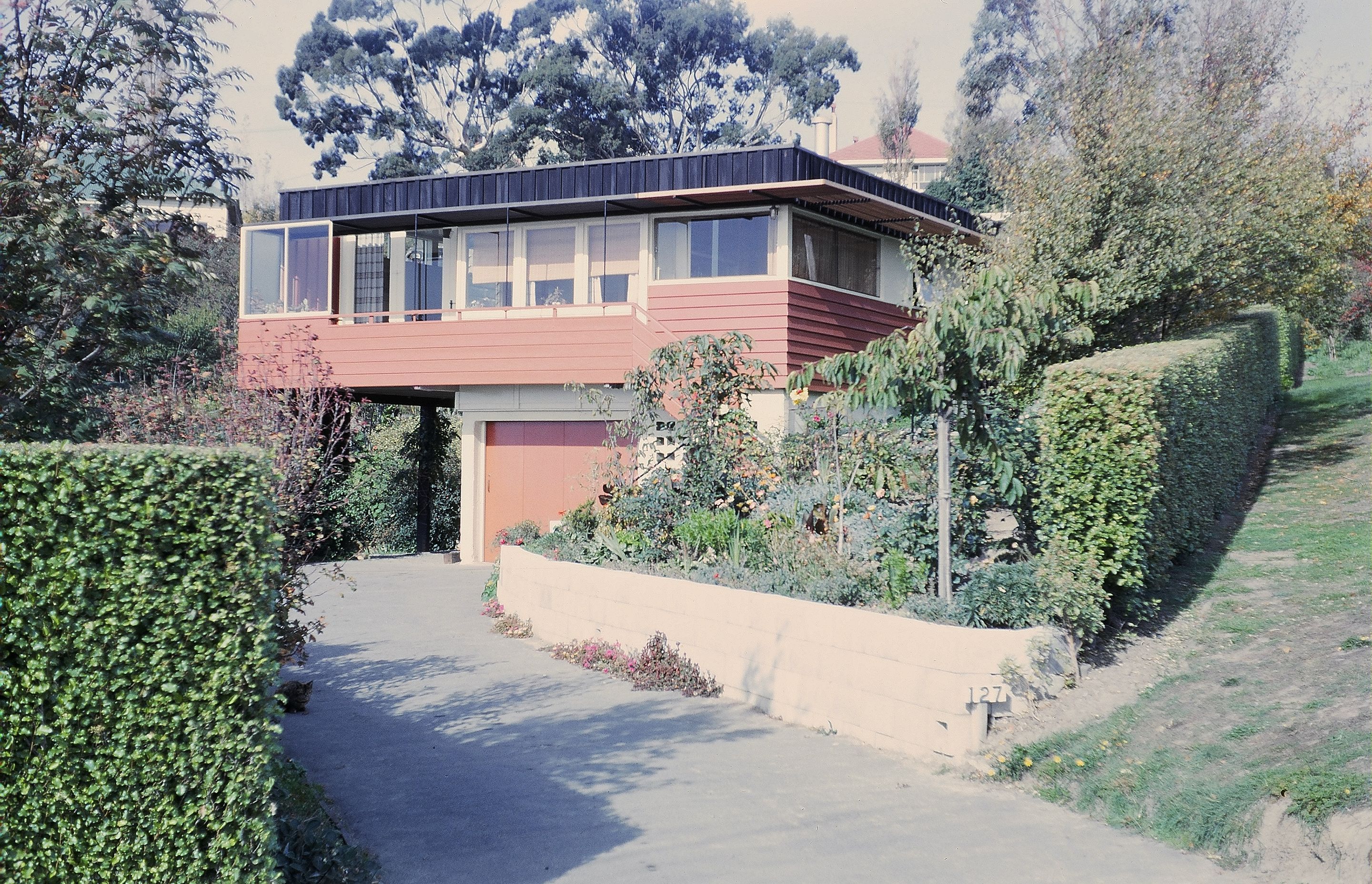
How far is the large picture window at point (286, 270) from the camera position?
1973 cm

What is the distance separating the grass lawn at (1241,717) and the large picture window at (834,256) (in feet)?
28.9

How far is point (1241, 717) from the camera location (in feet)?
21.2

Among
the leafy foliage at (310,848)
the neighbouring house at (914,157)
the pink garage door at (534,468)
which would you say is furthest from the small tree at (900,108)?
the leafy foliage at (310,848)

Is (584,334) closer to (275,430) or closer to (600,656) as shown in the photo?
(600,656)

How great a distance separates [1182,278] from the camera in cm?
1288

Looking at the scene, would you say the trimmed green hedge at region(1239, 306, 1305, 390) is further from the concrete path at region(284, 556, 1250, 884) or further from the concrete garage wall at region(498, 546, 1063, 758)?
the concrete path at region(284, 556, 1250, 884)

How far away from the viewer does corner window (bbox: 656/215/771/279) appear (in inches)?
672

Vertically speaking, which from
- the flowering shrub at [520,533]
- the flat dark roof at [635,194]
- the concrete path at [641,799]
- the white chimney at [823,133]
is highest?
the white chimney at [823,133]

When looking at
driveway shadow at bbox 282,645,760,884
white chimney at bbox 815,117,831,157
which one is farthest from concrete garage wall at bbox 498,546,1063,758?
white chimney at bbox 815,117,831,157

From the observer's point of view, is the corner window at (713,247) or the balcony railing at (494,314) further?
the balcony railing at (494,314)

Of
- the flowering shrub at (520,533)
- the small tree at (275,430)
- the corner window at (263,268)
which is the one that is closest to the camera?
the small tree at (275,430)

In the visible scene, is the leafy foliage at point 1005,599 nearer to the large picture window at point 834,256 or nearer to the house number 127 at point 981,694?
the house number 127 at point 981,694

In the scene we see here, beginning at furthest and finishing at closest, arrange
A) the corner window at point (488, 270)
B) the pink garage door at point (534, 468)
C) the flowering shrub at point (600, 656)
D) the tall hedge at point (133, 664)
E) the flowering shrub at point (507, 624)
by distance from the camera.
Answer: the corner window at point (488, 270), the pink garage door at point (534, 468), the flowering shrub at point (507, 624), the flowering shrub at point (600, 656), the tall hedge at point (133, 664)

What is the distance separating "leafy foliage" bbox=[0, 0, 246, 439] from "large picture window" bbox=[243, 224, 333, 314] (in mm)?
12481
